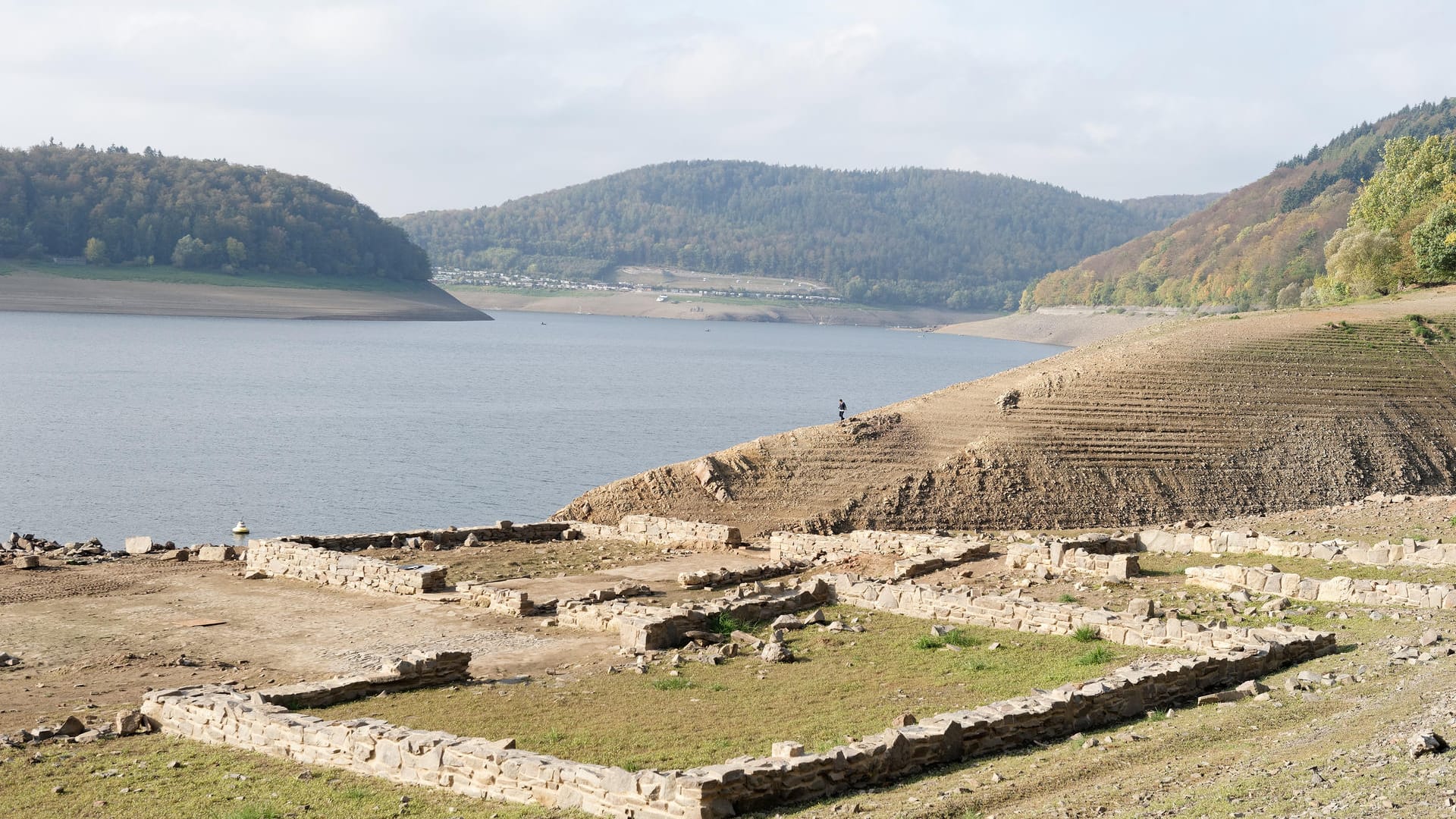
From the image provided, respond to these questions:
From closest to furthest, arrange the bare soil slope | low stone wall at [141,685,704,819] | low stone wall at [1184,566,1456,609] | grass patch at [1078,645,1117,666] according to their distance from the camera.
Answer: low stone wall at [141,685,704,819]
grass patch at [1078,645,1117,666]
low stone wall at [1184,566,1456,609]
the bare soil slope

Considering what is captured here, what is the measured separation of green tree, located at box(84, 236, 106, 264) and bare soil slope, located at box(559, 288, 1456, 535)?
14607cm

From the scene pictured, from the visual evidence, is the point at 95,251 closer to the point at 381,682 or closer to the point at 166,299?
the point at 166,299

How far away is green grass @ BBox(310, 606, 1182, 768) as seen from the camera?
14.2 meters

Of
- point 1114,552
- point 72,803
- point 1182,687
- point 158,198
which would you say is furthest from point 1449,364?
point 158,198

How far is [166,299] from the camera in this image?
164m

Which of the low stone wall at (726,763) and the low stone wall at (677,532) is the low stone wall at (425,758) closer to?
the low stone wall at (726,763)

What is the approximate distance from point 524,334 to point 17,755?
185m

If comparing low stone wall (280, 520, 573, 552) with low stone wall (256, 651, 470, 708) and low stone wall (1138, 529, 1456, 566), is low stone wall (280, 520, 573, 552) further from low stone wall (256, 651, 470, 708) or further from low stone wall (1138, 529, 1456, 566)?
low stone wall (1138, 529, 1456, 566)

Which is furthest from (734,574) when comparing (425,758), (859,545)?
(425,758)

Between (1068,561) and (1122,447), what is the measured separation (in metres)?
20.8

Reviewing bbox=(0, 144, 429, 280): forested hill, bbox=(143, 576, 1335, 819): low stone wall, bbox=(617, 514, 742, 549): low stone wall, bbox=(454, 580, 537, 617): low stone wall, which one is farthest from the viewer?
bbox=(0, 144, 429, 280): forested hill

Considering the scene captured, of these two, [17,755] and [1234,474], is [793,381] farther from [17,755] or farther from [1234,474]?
[17,755]

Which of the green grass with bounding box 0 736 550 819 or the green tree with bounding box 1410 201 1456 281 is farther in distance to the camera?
the green tree with bounding box 1410 201 1456 281

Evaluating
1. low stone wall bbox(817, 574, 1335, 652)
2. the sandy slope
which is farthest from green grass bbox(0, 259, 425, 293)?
low stone wall bbox(817, 574, 1335, 652)
